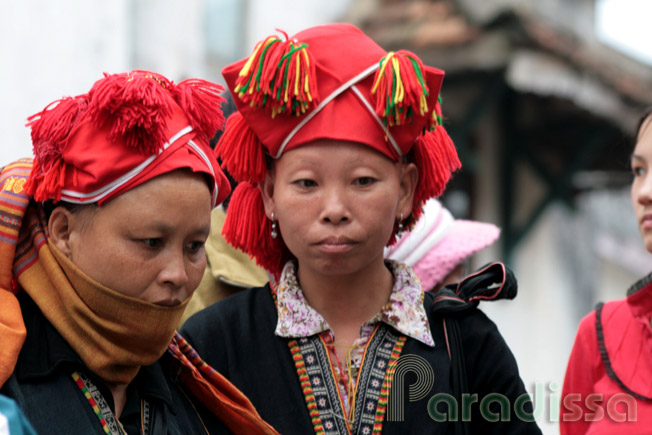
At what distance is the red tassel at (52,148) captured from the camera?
215 cm

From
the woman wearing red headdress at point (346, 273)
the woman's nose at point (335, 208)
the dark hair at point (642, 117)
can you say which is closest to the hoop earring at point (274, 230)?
the woman wearing red headdress at point (346, 273)

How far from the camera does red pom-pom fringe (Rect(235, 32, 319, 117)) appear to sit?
2596 mm

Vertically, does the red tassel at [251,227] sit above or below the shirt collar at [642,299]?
above

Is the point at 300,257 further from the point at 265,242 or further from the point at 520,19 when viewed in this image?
the point at 520,19

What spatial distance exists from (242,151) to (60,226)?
73 centimetres

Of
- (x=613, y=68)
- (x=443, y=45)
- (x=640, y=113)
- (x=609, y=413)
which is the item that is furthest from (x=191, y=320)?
(x=613, y=68)

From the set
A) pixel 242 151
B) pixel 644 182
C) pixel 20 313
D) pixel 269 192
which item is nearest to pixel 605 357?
pixel 644 182

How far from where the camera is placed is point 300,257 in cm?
274

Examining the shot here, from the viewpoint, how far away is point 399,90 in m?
2.60

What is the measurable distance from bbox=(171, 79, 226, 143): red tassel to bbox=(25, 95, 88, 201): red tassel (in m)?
0.24

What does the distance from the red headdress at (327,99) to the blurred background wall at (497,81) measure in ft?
8.47

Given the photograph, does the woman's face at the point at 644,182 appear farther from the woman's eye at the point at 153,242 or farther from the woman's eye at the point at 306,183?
the woman's eye at the point at 153,242

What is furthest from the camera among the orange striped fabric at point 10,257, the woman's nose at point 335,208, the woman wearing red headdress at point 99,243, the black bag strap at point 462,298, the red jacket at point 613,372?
the red jacket at point 613,372

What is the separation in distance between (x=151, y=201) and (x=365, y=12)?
6.11m
